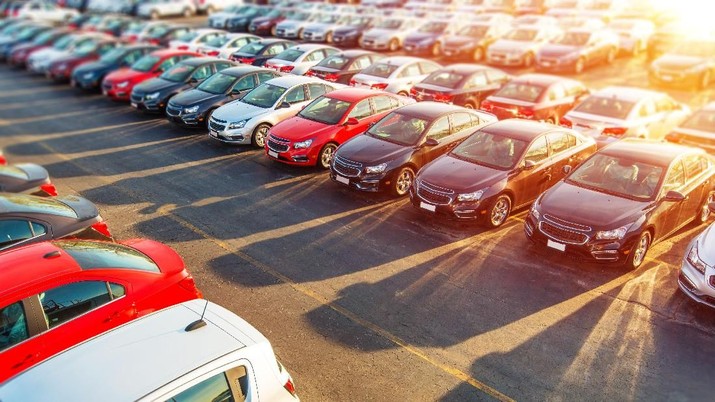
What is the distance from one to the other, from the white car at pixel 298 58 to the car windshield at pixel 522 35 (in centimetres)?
911

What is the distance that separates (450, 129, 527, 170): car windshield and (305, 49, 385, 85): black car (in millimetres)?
8348

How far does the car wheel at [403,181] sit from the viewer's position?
1212 centimetres

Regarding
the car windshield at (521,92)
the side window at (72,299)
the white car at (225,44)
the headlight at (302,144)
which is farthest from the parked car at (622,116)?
the white car at (225,44)

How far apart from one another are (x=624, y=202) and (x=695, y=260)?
1.53 metres

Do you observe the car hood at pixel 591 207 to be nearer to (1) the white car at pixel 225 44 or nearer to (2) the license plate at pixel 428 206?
(2) the license plate at pixel 428 206

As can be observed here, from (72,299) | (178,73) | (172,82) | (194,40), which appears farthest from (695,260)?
(194,40)

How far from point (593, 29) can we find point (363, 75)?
1290cm

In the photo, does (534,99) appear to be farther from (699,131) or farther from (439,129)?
(439,129)

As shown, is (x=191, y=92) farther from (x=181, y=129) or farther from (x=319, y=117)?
(x=319, y=117)

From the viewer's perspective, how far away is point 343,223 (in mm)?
11102

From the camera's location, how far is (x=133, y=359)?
4.79 meters

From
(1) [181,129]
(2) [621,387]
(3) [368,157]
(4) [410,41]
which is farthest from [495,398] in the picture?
(4) [410,41]

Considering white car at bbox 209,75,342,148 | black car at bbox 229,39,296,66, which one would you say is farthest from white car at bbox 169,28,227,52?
white car at bbox 209,75,342,148

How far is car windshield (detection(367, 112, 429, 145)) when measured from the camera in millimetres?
12555
